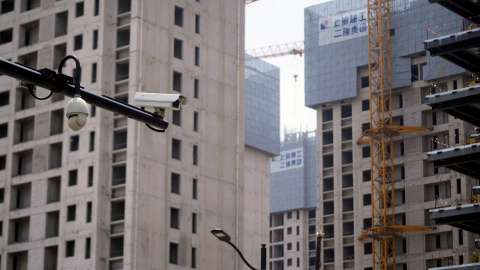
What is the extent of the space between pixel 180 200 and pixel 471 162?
115 feet

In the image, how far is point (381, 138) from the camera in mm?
148375

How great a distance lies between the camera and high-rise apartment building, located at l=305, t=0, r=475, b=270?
14050 cm

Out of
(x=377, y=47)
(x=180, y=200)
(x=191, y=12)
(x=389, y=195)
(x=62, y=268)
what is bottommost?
(x=62, y=268)

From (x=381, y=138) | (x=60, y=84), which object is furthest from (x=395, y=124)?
(x=60, y=84)

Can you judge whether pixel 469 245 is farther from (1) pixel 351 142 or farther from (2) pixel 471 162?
(2) pixel 471 162

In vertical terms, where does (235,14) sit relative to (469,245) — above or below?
above

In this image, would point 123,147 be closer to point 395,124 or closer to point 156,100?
point 395,124

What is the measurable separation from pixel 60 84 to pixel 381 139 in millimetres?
128299

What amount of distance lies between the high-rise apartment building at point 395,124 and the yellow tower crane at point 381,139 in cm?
125

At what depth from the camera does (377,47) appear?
511ft

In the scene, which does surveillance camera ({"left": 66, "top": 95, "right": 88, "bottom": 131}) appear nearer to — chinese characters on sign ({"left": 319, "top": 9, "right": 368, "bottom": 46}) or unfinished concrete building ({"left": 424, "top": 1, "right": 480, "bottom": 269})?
unfinished concrete building ({"left": 424, "top": 1, "right": 480, "bottom": 269})

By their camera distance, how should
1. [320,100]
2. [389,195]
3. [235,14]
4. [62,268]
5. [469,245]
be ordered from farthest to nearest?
[320,100]
[389,195]
[469,245]
[235,14]
[62,268]

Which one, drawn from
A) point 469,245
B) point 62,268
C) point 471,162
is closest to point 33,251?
point 62,268

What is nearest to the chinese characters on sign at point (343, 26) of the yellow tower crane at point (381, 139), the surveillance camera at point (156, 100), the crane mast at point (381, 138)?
the crane mast at point (381, 138)
